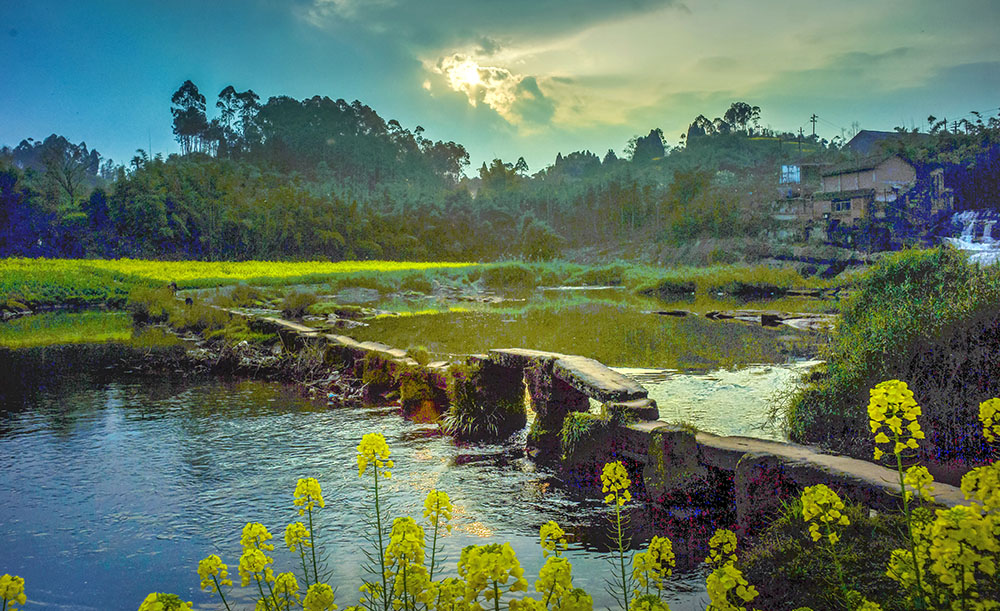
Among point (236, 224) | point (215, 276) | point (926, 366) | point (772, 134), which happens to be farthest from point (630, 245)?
point (926, 366)

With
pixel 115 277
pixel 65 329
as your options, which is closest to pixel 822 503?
pixel 65 329

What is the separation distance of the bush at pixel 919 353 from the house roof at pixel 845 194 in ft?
140

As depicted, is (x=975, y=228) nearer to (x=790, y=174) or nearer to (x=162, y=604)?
(x=162, y=604)

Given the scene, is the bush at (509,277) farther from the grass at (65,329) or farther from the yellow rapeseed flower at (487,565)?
the yellow rapeseed flower at (487,565)

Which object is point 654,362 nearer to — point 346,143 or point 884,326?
point 884,326

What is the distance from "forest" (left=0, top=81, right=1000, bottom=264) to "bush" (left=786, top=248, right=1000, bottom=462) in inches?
945

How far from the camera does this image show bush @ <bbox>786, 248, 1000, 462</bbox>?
17.9ft

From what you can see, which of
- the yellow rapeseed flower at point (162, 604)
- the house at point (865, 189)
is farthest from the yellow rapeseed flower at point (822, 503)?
the house at point (865, 189)

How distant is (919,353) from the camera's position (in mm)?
5902

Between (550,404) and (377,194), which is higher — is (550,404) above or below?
below

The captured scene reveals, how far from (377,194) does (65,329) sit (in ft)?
209

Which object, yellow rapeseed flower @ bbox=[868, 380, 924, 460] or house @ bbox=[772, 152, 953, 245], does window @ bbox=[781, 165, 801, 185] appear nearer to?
house @ bbox=[772, 152, 953, 245]

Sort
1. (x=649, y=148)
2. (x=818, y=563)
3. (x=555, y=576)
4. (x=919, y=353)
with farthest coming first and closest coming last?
(x=649, y=148), (x=919, y=353), (x=818, y=563), (x=555, y=576)

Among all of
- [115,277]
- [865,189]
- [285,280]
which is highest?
[865,189]
